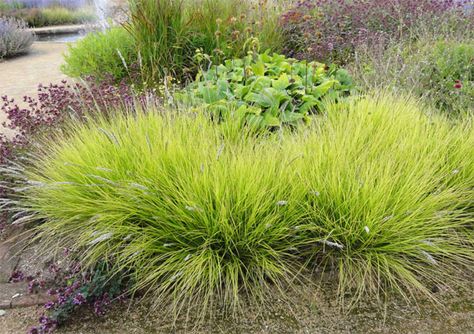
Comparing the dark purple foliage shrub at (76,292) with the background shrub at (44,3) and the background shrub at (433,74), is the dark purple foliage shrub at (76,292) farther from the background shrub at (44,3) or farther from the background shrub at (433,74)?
the background shrub at (44,3)

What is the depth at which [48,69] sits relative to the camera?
695 cm

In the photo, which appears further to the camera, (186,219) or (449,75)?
(449,75)

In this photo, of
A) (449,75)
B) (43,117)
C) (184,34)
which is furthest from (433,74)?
(43,117)

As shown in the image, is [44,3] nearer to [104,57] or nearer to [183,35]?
[104,57]

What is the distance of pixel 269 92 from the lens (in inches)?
124

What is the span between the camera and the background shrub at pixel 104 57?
4.92m

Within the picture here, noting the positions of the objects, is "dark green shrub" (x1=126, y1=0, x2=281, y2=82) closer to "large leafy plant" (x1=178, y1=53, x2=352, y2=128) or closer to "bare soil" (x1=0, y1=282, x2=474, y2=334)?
"large leafy plant" (x1=178, y1=53, x2=352, y2=128)

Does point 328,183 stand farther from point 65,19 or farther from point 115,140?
point 65,19

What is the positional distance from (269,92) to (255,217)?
141cm

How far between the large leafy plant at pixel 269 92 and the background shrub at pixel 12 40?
6.22 m

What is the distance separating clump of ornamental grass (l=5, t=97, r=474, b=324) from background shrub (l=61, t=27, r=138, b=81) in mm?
2788

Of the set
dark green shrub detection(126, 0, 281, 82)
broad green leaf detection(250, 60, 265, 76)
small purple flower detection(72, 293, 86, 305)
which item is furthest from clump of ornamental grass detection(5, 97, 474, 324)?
dark green shrub detection(126, 0, 281, 82)

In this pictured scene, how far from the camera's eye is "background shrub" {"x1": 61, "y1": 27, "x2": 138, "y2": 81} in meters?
4.92

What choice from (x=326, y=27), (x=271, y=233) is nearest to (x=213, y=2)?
(x=326, y=27)
